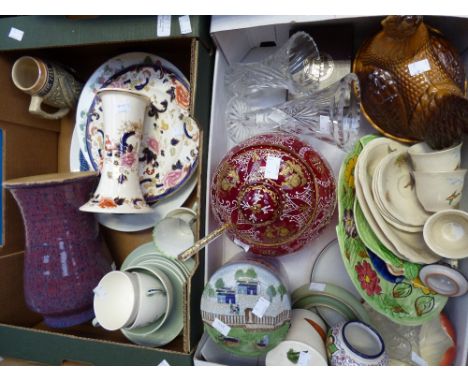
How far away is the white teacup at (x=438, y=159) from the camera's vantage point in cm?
53

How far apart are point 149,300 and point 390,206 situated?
0.50 meters

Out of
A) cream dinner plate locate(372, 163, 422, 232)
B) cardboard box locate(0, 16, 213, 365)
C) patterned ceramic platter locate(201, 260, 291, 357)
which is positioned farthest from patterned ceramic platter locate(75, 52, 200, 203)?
cream dinner plate locate(372, 163, 422, 232)

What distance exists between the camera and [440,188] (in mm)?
542

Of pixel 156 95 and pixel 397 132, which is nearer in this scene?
pixel 397 132

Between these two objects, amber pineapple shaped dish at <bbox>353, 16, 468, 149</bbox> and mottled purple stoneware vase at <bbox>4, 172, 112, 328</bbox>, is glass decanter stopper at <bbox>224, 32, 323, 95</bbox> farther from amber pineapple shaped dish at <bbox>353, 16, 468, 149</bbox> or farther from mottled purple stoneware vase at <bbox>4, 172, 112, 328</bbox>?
mottled purple stoneware vase at <bbox>4, 172, 112, 328</bbox>

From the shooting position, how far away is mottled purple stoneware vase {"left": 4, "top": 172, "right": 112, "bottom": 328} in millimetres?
683

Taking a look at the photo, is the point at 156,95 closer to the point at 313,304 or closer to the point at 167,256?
the point at 167,256

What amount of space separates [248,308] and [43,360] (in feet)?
1.59

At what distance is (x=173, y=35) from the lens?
0.59 meters

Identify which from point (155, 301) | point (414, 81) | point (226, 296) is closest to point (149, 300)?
point (155, 301)

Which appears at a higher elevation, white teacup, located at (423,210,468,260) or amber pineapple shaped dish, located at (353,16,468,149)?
amber pineapple shaped dish, located at (353,16,468,149)

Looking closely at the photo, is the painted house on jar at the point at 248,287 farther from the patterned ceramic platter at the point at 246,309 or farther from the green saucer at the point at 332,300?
the green saucer at the point at 332,300

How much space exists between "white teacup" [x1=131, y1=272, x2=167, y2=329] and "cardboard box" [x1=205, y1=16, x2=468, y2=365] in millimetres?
109

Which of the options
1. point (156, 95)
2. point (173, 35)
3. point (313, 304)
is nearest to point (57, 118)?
point (156, 95)
